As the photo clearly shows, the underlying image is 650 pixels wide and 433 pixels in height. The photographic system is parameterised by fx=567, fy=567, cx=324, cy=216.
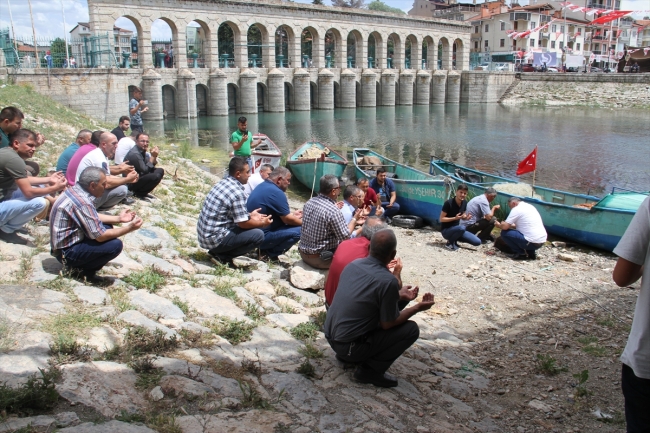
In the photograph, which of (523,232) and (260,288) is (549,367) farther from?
(523,232)

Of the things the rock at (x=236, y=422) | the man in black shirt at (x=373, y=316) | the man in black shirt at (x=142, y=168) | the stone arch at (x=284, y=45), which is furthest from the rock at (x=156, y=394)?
the stone arch at (x=284, y=45)

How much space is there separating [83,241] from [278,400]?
290cm

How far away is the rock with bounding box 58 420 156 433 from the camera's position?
334 centimetres

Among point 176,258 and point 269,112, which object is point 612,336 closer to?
point 176,258

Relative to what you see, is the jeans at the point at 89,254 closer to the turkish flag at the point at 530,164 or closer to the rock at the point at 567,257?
the rock at the point at 567,257

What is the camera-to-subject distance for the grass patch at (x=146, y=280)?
6.22m

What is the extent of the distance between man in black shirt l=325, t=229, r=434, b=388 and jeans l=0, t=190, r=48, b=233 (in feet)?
13.1

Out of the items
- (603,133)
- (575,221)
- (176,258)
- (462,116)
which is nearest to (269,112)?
(462,116)

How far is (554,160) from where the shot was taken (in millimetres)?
24328

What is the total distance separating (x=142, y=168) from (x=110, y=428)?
24.1 ft

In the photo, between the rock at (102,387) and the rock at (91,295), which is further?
the rock at (91,295)

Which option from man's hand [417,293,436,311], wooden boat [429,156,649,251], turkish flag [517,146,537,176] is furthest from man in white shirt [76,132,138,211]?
turkish flag [517,146,537,176]

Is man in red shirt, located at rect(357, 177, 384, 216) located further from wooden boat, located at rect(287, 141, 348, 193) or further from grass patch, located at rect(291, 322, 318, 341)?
grass patch, located at rect(291, 322, 318, 341)

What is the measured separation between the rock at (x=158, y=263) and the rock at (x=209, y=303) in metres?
0.61
